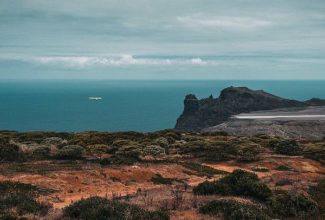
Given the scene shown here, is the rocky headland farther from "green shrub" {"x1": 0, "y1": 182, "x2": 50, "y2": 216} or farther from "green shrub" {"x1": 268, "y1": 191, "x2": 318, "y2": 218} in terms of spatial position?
"green shrub" {"x1": 0, "y1": 182, "x2": 50, "y2": 216}

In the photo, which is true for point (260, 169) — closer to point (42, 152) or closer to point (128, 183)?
point (128, 183)

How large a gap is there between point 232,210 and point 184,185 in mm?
7149

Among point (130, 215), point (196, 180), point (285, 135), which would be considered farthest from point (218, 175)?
point (285, 135)

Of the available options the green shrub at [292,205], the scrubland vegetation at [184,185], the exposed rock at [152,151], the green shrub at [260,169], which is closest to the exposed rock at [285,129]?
the scrubland vegetation at [184,185]

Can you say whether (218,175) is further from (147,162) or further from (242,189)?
(242,189)

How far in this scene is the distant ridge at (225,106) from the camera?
14800cm

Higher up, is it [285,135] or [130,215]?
[130,215]

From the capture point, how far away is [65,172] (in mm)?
25281

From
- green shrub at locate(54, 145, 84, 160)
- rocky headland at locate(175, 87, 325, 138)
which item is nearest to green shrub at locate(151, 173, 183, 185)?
green shrub at locate(54, 145, 84, 160)

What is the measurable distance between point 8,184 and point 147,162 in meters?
12.7

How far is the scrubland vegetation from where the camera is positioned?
1570cm

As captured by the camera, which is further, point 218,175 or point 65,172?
point 218,175

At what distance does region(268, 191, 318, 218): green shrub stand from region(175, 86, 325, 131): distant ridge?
123 metres

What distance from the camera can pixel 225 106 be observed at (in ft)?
505
